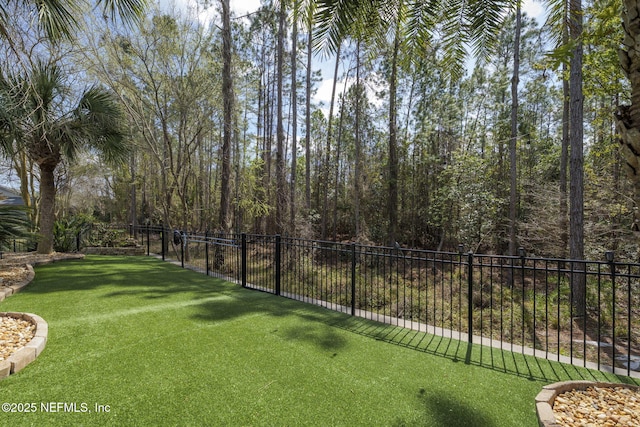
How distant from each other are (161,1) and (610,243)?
14.3 meters

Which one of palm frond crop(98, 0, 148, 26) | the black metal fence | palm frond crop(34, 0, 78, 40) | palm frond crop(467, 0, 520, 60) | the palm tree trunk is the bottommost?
the black metal fence

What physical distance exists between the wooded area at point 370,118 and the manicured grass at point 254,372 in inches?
73.8

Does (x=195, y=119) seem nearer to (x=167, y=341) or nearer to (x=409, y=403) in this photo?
(x=167, y=341)

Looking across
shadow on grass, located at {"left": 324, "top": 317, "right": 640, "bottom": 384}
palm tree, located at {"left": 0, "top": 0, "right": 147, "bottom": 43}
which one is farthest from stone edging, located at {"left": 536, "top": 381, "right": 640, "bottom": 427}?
palm tree, located at {"left": 0, "top": 0, "right": 147, "bottom": 43}

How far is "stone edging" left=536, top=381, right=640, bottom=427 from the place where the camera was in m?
1.96

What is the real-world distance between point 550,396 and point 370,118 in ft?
57.5

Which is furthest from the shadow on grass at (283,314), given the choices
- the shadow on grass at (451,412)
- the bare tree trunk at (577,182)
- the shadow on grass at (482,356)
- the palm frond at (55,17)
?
the bare tree trunk at (577,182)

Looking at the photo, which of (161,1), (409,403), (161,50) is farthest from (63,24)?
(161,1)

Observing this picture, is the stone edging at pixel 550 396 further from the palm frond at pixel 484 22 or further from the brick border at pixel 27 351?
the brick border at pixel 27 351

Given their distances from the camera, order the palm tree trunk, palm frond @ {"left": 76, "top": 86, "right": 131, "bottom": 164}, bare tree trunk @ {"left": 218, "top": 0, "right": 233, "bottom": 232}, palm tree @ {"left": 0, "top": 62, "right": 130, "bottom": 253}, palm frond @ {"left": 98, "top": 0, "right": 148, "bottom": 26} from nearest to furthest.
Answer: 1. palm frond @ {"left": 98, "top": 0, "right": 148, "bottom": 26}
2. palm tree @ {"left": 0, "top": 62, "right": 130, "bottom": 253}
3. palm frond @ {"left": 76, "top": 86, "right": 131, "bottom": 164}
4. the palm tree trunk
5. bare tree trunk @ {"left": 218, "top": 0, "right": 233, "bottom": 232}

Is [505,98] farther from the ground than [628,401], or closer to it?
farther from the ground

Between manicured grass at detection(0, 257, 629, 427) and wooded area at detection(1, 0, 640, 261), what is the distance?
1875 mm

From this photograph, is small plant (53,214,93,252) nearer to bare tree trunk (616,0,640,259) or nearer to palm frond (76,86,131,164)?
palm frond (76,86,131,164)

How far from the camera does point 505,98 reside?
60.4 ft
